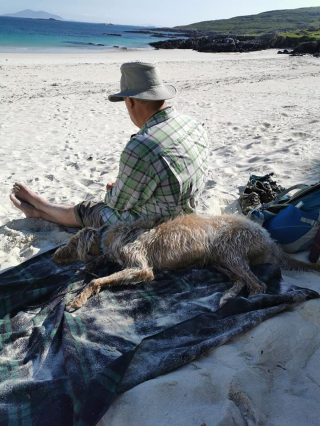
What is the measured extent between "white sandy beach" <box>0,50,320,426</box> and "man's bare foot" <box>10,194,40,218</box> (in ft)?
0.28

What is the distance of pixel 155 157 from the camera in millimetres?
3000

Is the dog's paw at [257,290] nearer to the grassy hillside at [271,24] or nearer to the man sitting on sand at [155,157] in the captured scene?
the man sitting on sand at [155,157]

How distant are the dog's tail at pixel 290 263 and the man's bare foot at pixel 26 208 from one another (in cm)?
268

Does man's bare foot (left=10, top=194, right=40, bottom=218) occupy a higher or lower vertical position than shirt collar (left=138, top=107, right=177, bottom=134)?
lower

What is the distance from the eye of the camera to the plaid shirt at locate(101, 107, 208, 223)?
3016 mm

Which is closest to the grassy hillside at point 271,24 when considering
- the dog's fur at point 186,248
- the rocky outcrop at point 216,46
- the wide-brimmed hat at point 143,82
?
the rocky outcrop at point 216,46

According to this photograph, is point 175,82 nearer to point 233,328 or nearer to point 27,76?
point 27,76

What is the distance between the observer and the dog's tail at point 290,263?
335cm

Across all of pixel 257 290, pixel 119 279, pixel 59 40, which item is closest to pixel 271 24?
pixel 59 40

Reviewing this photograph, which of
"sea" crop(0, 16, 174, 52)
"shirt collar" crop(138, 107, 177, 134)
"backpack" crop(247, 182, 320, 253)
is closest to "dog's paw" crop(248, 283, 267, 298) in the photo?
"backpack" crop(247, 182, 320, 253)

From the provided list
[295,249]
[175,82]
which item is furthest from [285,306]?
[175,82]

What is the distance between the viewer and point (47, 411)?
204 cm

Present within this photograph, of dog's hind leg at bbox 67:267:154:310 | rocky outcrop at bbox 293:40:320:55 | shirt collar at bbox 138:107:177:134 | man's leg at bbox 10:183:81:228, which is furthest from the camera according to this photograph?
rocky outcrop at bbox 293:40:320:55

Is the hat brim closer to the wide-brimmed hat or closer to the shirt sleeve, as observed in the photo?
the wide-brimmed hat
